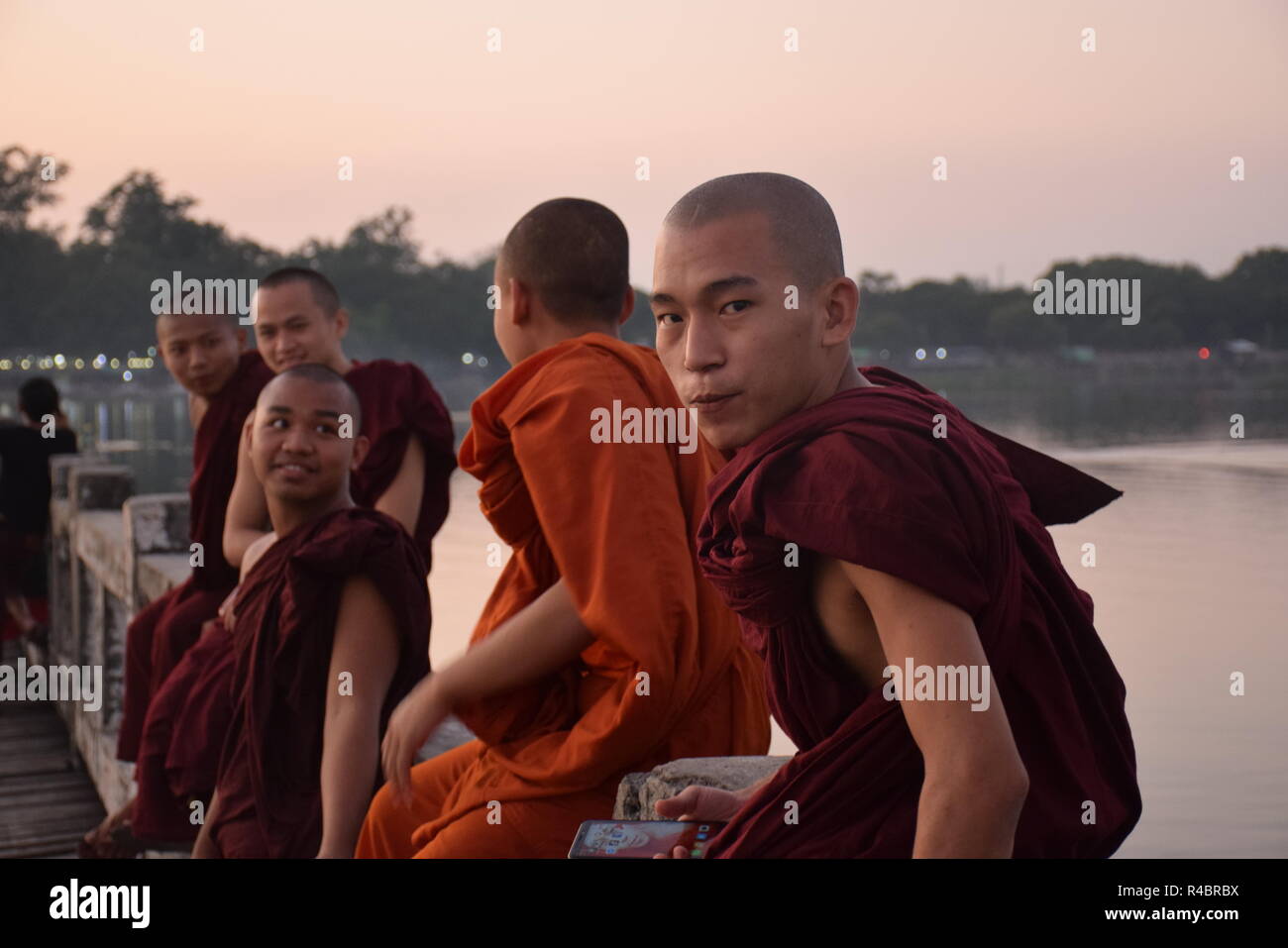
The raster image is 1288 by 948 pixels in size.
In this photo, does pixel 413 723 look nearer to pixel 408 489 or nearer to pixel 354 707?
pixel 354 707

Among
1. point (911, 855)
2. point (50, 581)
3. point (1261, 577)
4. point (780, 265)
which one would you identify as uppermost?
point (780, 265)

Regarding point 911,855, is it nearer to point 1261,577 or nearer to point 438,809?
point 438,809

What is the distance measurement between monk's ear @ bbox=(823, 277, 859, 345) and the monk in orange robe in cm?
95

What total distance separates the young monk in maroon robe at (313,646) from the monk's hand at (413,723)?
1.95 ft

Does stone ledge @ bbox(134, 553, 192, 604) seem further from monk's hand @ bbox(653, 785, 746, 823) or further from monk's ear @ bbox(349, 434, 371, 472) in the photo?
monk's hand @ bbox(653, 785, 746, 823)

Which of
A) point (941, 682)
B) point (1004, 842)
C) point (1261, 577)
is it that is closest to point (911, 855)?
point (1004, 842)

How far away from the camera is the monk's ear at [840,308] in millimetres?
1968

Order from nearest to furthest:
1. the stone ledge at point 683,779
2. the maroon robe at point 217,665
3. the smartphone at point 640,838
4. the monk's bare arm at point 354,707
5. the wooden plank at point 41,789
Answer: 1. the smartphone at point 640,838
2. the stone ledge at point 683,779
3. the monk's bare arm at point 354,707
4. the maroon robe at point 217,665
5. the wooden plank at point 41,789

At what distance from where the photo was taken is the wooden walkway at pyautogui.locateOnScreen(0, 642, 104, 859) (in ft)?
23.5

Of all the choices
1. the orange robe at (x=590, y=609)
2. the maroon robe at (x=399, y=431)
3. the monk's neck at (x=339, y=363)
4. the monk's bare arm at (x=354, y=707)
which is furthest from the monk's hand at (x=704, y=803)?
the monk's neck at (x=339, y=363)

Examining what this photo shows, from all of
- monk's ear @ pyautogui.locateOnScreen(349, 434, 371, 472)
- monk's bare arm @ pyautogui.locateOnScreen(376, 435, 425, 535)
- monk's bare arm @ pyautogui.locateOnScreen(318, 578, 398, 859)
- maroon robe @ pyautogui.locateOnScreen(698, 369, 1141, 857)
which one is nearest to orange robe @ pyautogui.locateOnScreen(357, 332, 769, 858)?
monk's bare arm @ pyautogui.locateOnScreen(318, 578, 398, 859)

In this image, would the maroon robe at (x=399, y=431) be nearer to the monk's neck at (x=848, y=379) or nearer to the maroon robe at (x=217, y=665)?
the maroon robe at (x=217, y=665)
